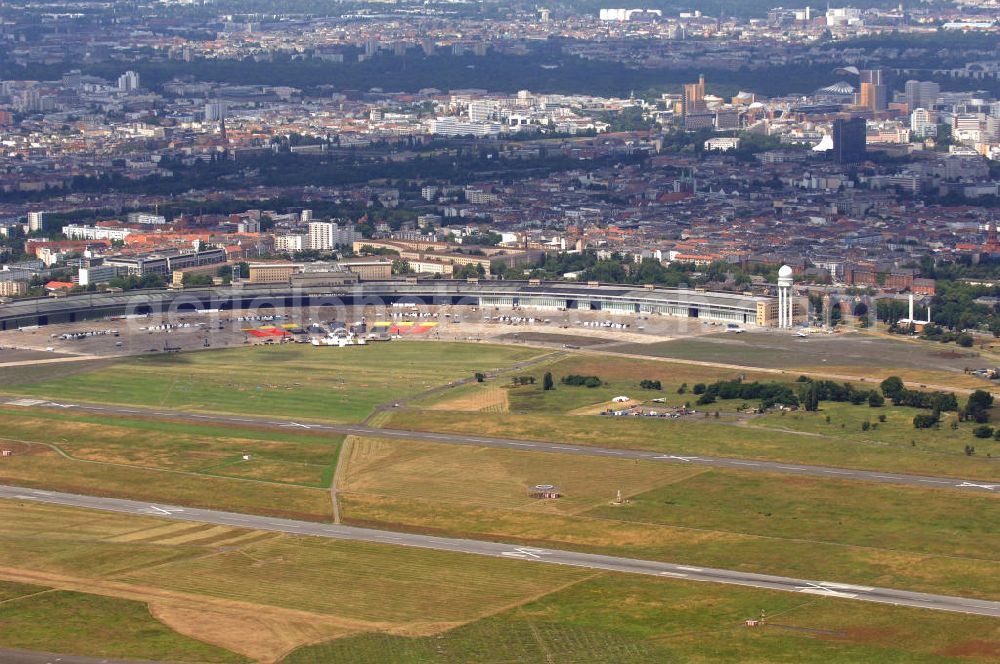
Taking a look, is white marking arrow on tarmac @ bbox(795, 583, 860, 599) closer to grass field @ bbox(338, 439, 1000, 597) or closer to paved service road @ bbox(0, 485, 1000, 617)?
paved service road @ bbox(0, 485, 1000, 617)

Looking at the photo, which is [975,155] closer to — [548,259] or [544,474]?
[548,259]

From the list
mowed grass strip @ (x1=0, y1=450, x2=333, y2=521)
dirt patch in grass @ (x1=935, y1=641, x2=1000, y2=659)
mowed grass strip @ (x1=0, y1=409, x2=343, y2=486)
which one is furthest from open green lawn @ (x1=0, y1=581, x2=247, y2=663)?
dirt patch in grass @ (x1=935, y1=641, x2=1000, y2=659)

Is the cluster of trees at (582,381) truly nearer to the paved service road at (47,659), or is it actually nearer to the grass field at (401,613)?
the grass field at (401,613)

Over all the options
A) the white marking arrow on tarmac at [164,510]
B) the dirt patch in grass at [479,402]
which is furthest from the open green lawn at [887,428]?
the white marking arrow on tarmac at [164,510]

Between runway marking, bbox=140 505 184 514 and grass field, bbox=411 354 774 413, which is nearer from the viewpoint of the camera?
runway marking, bbox=140 505 184 514

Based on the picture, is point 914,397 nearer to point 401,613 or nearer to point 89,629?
point 401,613

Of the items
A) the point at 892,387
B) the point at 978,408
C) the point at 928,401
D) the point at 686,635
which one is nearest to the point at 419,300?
the point at 892,387
